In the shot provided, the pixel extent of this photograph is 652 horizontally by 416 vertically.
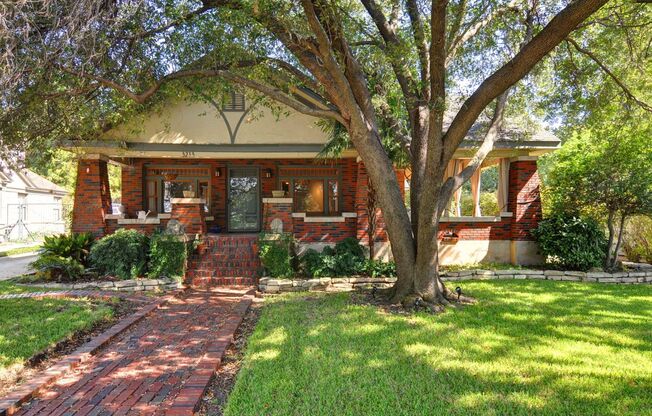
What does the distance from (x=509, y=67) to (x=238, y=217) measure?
32.0 ft

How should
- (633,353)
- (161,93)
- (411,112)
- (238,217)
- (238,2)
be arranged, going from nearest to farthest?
(633,353), (238,2), (411,112), (161,93), (238,217)

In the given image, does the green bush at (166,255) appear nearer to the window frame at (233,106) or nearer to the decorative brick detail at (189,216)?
the decorative brick detail at (189,216)

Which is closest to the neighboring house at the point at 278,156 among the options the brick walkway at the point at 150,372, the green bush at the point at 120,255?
the green bush at the point at 120,255

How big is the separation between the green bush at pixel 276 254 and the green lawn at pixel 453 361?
2006 mm

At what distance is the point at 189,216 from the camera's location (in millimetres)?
10508

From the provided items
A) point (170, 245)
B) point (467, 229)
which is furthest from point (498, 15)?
point (170, 245)

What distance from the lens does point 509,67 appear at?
571 centimetres

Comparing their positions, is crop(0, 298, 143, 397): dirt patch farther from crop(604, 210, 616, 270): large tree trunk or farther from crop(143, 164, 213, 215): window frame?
crop(604, 210, 616, 270): large tree trunk

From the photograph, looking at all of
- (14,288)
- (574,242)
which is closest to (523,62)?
(574,242)

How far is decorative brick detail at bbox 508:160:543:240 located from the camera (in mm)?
11243

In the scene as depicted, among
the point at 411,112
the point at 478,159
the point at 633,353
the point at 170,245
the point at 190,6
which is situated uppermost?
the point at 190,6

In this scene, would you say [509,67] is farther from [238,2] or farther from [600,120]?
[600,120]

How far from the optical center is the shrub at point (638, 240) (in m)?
11.7

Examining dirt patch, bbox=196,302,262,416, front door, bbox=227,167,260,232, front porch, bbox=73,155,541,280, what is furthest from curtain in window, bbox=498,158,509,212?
dirt patch, bbox=196,302,262,416
